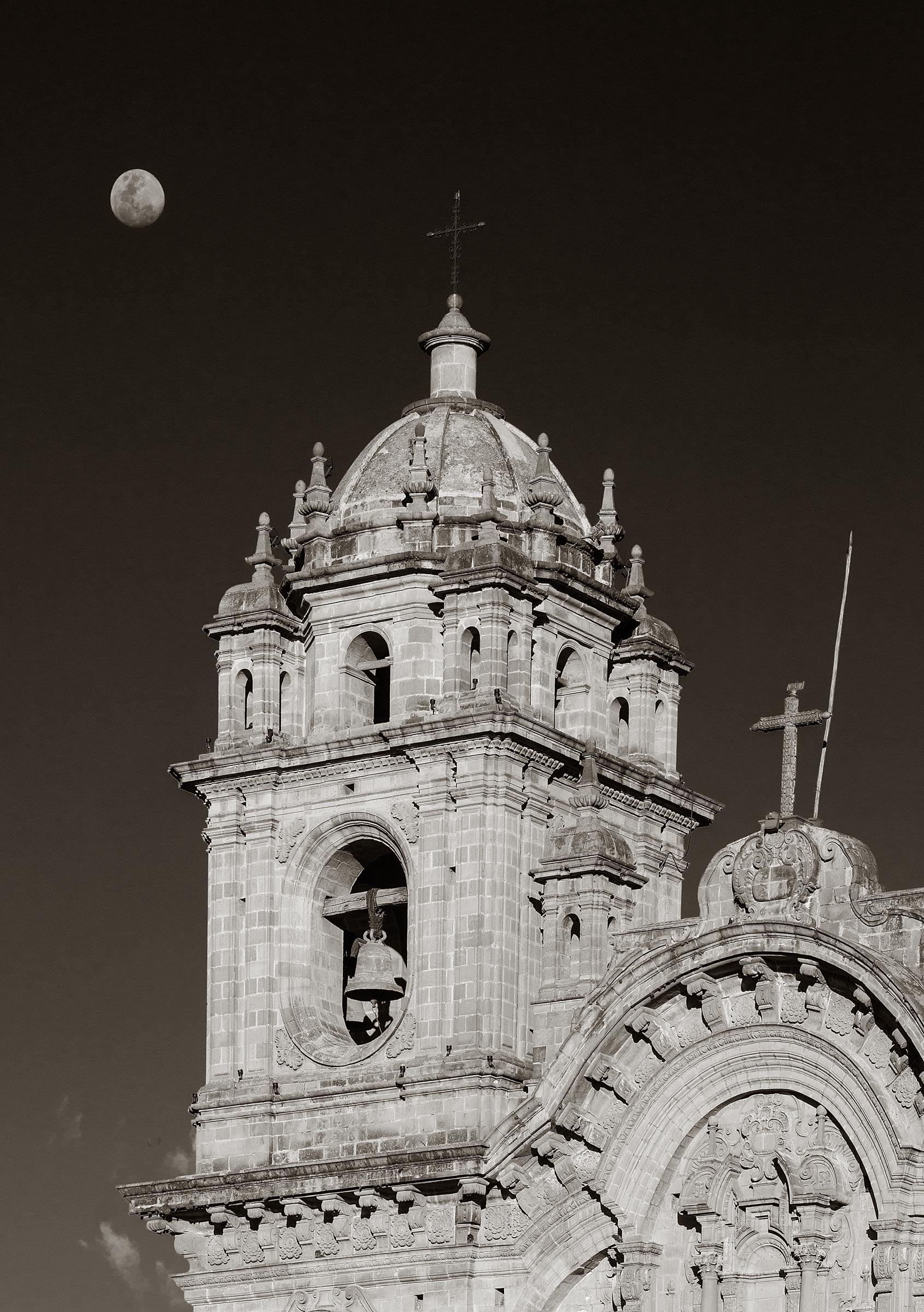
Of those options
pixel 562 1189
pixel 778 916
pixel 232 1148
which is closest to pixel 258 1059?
pixel 232 1148

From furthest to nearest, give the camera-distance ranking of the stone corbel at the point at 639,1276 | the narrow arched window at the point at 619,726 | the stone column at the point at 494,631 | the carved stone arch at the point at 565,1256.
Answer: the narrow arched window at the point at 619,726 → the stone column at the point at 494,631 → the carved stone arch at the point at 565,1256 → the stone corbel at the point at 639,1276

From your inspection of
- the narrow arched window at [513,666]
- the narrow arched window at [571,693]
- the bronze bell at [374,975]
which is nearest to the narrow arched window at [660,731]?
the narrow arched window at [571,693]

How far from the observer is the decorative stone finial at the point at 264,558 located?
175 ft

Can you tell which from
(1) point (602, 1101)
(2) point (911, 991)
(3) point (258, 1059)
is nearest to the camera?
(2) point (911, 991)

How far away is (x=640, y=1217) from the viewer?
47.3 meters

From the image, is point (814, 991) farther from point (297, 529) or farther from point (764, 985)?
point (297, 529)

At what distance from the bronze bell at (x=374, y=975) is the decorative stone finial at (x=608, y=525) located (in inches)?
252

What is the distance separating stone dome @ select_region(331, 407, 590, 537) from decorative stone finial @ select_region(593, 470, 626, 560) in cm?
→ 27

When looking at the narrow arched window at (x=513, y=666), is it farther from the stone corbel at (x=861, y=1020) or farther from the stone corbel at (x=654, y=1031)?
the stone corbel at (x=861, y=1020)

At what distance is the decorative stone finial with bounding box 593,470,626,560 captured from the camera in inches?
2103

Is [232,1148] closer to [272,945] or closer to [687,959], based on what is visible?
[272,945]

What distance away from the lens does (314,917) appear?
170 ft

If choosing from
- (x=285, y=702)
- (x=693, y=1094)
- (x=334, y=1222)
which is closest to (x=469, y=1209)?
(x=334, y=1222)

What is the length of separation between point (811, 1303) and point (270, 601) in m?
12.9
